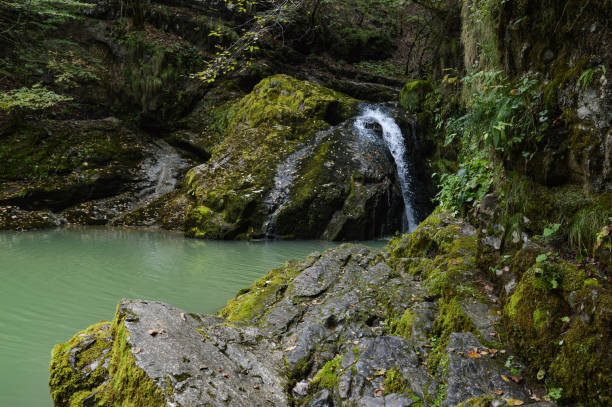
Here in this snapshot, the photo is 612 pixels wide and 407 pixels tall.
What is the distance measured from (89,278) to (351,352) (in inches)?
210

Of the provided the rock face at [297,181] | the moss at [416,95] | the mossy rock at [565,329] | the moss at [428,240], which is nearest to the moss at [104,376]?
the mossy rock at [565,329]

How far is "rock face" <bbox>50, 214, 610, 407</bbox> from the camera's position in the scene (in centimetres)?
222

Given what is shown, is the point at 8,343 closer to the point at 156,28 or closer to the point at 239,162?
the point at 239,162

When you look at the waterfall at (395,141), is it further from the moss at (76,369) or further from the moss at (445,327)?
the moss at (76,369)

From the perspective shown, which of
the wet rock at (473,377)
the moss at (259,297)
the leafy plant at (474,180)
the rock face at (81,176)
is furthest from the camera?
the rock face at (81,176)

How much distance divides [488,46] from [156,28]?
1751 cm

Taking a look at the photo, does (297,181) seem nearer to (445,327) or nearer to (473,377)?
(445,327)

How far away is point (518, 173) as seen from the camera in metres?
2.98

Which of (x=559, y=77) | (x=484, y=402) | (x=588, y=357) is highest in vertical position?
(x=559, y=77)

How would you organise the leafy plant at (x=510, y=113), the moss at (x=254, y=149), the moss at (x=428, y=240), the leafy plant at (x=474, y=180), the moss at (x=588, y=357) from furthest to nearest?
the moss at (x=254, y=149)
the moss at (x=428, y=240)
the leafy plant at (x=474, y=180)
the leafy plant at (x=510, y=113)
the moss at (x=588, y=357)

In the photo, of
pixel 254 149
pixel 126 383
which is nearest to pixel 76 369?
pixel 126 383

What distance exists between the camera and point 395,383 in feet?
8.08

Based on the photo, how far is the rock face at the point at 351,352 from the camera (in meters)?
2.22

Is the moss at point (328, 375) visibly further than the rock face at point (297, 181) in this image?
No
